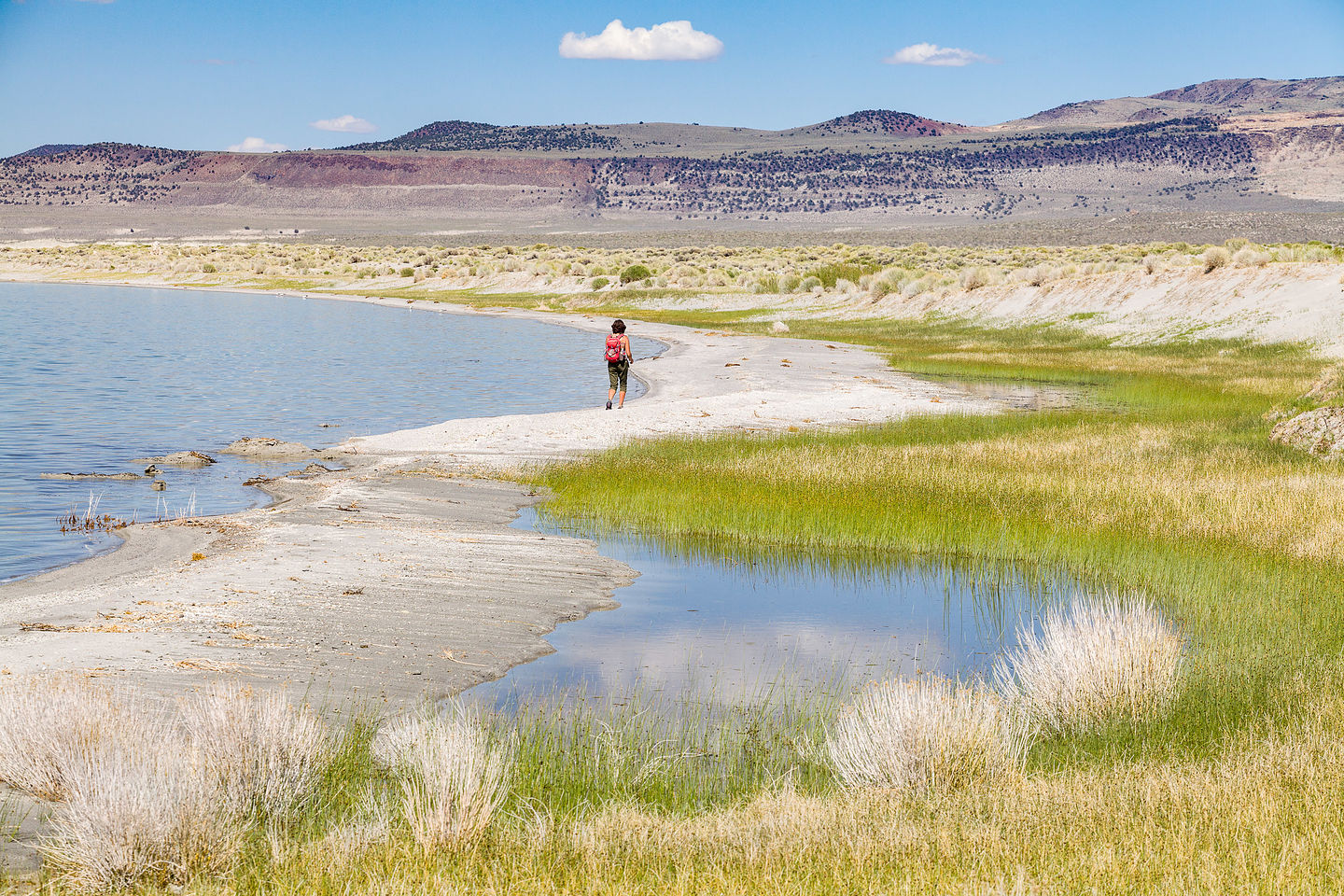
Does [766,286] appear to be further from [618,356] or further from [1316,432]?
[1316,432]

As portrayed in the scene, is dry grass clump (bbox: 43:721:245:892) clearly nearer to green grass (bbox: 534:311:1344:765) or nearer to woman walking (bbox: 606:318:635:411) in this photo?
green grass (bbox: 534:311:1344:765)

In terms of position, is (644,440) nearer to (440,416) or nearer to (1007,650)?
(440,416)

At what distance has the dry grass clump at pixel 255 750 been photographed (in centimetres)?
622

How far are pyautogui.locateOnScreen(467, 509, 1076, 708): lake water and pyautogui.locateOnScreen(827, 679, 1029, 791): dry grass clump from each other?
1.89 meters

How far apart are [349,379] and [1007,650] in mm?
27143

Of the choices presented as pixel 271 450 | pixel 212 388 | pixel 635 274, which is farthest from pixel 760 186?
pixel 271 450

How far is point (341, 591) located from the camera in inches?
448

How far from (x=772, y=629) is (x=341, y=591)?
3.90 m

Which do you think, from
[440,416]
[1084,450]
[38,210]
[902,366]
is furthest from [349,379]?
[38,210]

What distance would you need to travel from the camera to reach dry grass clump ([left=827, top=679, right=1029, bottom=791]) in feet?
22.4

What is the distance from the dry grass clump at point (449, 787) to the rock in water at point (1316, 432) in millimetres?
15223

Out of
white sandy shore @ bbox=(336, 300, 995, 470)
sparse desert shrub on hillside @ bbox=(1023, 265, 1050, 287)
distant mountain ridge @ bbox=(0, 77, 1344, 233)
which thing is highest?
distant mountain ridge @ bbox=(0, 77, 1344, 233)

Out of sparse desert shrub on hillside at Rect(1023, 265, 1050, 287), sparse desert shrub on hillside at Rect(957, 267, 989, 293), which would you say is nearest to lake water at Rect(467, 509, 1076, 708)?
sparse desert shrub on hillside at Rect(1023, 265, 1050, 287)

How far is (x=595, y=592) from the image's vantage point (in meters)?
12.1
